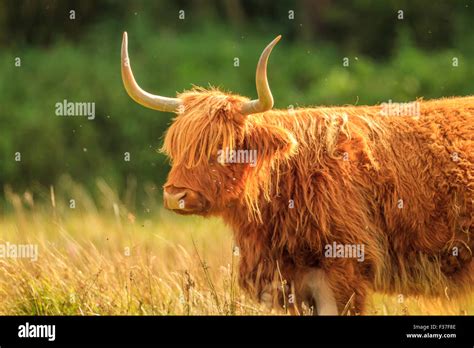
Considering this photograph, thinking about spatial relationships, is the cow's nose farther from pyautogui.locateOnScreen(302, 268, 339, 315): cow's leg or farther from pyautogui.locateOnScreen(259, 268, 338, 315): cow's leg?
pyautogui.locateOnScreen(302, 268, 339, 315): cow's leg

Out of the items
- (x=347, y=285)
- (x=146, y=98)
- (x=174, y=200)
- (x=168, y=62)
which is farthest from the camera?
(x=168, y=62)

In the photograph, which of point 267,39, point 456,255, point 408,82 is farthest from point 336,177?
point 267,39

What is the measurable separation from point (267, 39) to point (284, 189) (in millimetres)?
11748

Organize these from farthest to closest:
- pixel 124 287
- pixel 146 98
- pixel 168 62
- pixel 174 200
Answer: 1. pixel 168 62
2. pixel 146 98
3. pixel 124 287
4. pixel 174 200

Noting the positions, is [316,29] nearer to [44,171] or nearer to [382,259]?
[44,171]

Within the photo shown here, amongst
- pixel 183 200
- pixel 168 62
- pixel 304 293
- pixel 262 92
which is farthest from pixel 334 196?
pixel 168 62

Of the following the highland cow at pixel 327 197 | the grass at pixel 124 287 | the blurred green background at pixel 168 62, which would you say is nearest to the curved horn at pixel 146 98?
the highland cow at pixel 327 197

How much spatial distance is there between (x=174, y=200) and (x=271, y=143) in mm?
752

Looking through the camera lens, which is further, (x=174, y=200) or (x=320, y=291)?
(x=320, y=291)

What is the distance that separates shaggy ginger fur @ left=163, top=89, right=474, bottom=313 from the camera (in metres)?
6.99

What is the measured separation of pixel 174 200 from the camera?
6.72 metres

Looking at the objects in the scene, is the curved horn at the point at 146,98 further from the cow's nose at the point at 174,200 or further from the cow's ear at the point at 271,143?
the cow's nose at the point at 174,200

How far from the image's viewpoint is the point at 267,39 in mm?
18688

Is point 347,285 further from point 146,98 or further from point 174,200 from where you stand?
point 146,98
